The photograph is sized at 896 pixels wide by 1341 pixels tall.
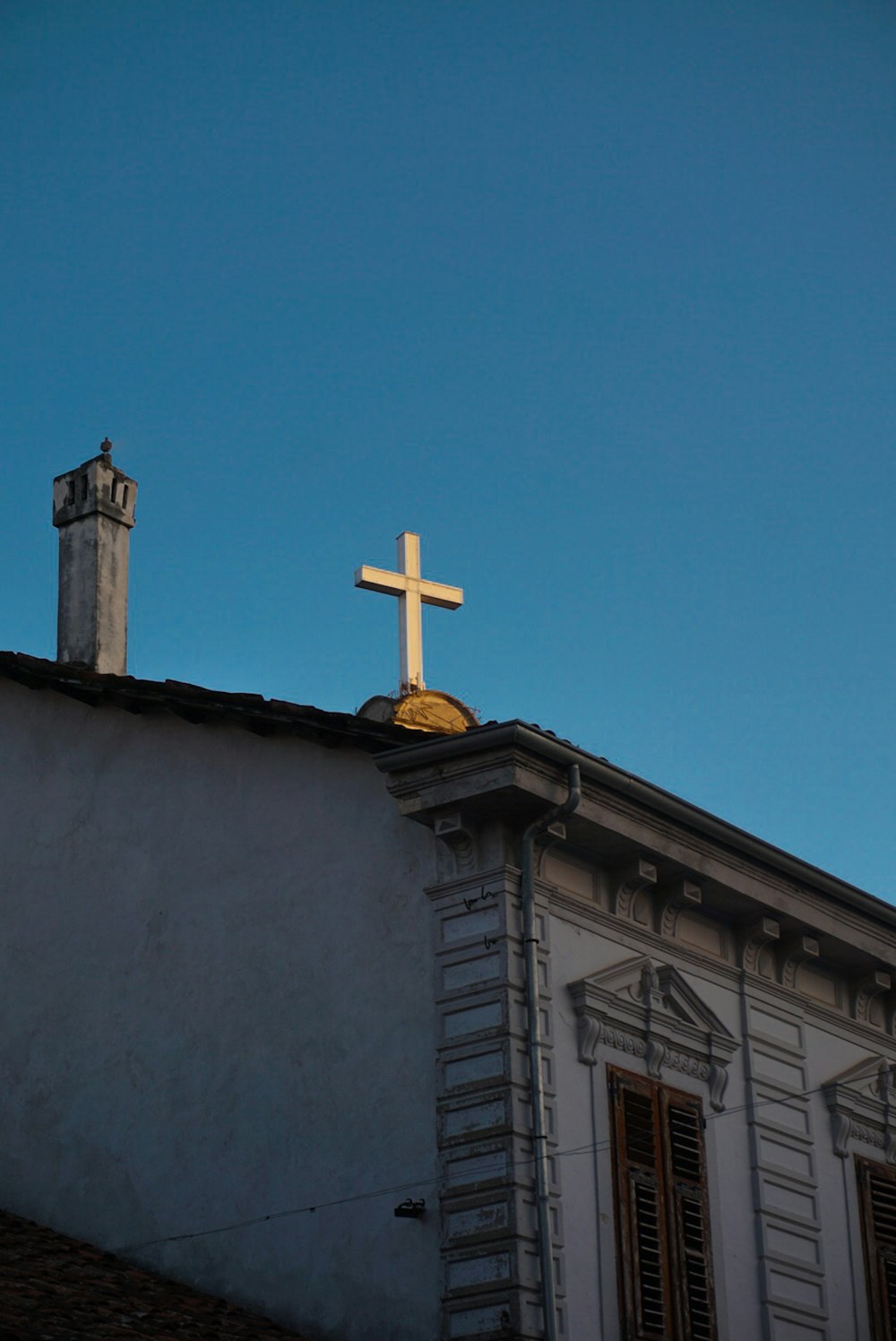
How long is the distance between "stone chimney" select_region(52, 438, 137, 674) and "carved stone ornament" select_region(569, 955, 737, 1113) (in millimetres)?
6956

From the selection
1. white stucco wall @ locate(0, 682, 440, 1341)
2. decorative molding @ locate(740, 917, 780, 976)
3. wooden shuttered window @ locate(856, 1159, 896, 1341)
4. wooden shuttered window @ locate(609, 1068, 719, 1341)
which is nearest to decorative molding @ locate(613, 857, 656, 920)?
wooden shuttered window @ locate(609, 1068, 719, 1341)

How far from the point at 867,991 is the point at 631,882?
3372 mm

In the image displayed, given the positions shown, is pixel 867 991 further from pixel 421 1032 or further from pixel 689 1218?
pixel 421 1032

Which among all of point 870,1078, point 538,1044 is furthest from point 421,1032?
point 870,1078

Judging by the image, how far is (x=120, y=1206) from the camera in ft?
54.0

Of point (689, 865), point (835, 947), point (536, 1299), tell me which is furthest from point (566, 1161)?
point (835, 947)

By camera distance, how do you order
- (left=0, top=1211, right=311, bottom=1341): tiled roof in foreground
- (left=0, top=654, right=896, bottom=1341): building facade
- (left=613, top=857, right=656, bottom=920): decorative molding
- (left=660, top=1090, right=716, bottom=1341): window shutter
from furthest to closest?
(left=613, top=857, right=656, bottom=920): decorative molding
(left=660, top=1090, right=716, bottom=1341): window shutter
(left=0, top=654, right=896, bottom=1341): building facade
(left=0, top=1211, right=311, bottom=1341): tiled roof in foreground

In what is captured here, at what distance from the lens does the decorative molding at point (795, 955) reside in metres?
17.9

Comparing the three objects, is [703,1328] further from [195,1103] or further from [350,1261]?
[195,1103]

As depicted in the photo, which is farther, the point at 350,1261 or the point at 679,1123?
the point at 679,1123

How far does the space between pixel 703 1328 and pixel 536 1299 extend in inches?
81.9

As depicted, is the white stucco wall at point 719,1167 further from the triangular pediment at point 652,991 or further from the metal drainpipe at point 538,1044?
the metal drainpipe at point 538,1044

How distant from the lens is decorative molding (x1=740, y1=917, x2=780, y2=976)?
17.5m

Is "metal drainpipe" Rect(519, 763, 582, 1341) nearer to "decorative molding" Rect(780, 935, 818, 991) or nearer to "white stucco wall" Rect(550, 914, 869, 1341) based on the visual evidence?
"white stucco wall" Rect(550, 914, 869, 1341)
